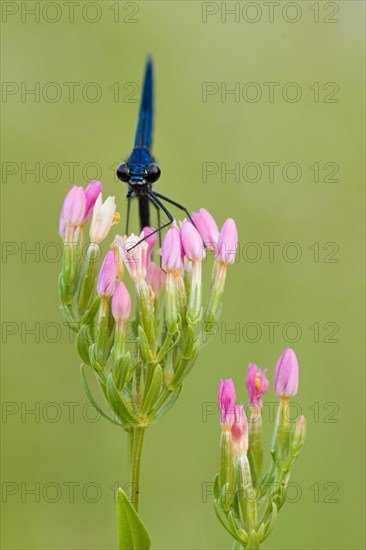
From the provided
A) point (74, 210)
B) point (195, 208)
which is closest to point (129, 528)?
point (74, 210)

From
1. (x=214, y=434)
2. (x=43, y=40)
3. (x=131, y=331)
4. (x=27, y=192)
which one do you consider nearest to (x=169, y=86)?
(x=43, y=40)

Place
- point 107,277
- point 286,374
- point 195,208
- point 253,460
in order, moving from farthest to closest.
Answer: point 195,208 → point 286,374 → point 253,460 → point 107,277

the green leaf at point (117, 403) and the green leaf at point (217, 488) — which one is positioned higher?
the green leaf at point (117, 403)

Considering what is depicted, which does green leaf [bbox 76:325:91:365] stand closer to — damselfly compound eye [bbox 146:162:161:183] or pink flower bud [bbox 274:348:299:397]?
damselfly compound eye [bbox 146:162:161:183]

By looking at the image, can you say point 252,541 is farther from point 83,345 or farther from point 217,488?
point 83,345

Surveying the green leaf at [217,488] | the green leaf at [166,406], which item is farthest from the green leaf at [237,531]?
the green leaf at [166,406]

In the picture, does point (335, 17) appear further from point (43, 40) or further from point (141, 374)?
point (141, 374)

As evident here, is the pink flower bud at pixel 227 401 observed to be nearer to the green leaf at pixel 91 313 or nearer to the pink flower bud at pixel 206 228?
the green leaf at pixel 91 313
